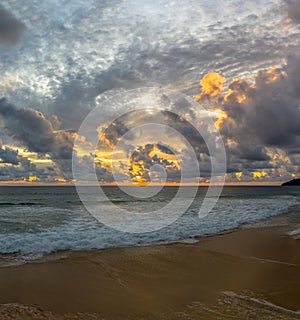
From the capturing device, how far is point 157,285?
704 cm

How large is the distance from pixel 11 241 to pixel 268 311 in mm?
10004

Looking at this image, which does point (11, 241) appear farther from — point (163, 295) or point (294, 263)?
point (294, 263)

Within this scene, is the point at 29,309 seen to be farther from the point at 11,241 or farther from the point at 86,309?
the point at 11,241

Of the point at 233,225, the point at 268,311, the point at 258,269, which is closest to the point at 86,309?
the point at 268,311

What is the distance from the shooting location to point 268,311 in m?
5.51

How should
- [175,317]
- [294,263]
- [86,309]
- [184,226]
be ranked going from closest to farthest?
[175,317] < [86,309] < [294,263] < [184,226]

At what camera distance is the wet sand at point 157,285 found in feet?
18.3

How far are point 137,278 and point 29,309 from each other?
271cm

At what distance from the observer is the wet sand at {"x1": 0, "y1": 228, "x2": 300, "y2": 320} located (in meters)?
5.57

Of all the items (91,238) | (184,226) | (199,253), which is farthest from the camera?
(184,226)

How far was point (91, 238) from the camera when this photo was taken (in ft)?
42.3

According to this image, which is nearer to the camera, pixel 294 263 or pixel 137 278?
pixel 137 278

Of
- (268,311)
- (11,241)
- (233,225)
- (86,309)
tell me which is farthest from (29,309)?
(233,225)

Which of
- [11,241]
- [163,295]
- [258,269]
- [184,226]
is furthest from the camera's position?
[184,226]
